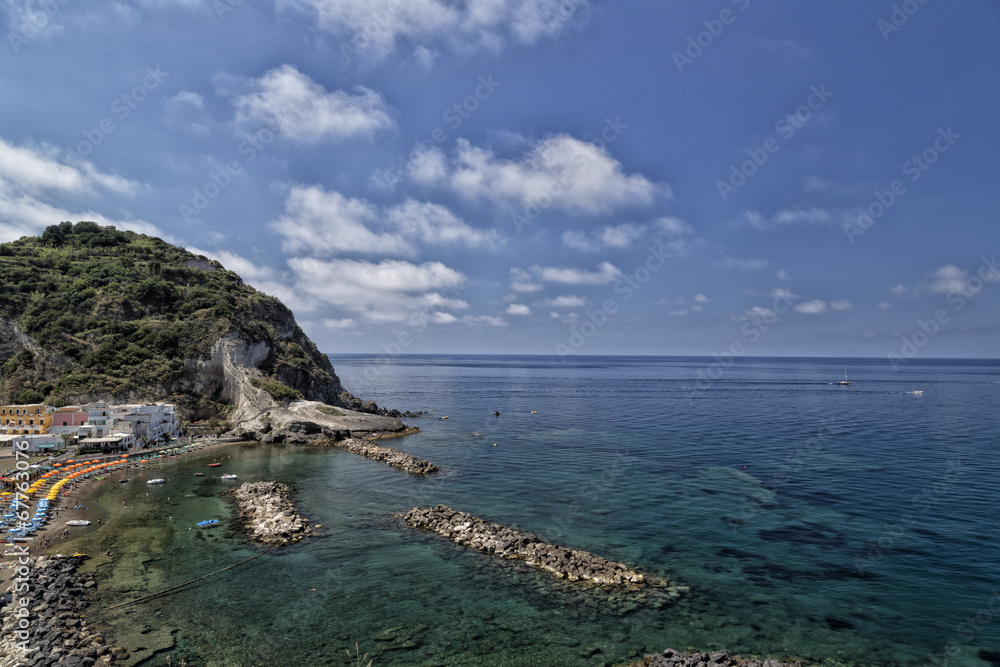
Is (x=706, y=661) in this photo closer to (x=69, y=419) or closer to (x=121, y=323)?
(x=69, y=419)

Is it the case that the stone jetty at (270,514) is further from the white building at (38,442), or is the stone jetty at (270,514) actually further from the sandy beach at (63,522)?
the white building at (38,442)

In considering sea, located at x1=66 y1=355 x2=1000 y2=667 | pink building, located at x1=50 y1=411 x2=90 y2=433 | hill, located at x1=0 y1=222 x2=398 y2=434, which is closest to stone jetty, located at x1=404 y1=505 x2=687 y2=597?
sea, located at x1=66 y1=355 x2=1000 y2=667

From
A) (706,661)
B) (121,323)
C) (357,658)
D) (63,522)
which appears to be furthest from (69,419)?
(706,661)

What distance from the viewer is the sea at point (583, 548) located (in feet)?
71.5

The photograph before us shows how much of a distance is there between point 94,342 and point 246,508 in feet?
205

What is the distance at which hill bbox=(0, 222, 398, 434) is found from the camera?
74.8 meters

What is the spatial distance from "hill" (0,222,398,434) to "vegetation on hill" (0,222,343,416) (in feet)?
0.62

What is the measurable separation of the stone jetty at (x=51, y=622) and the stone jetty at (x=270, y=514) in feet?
33.5

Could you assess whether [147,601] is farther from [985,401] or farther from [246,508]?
[985,401]

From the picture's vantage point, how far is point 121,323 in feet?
273

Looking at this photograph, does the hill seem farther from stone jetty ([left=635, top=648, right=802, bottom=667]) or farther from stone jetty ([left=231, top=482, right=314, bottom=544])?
stone jetty ([left=635, top=648, right=802, bottom=667])

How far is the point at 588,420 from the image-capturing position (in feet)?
311

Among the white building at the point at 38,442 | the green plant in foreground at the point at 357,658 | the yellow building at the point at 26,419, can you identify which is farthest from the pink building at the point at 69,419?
the green plant in foreground at the point at 357,658

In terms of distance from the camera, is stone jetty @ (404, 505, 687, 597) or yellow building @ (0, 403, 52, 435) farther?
yellow building @ (0, 403, 52, 435)
